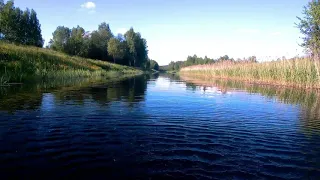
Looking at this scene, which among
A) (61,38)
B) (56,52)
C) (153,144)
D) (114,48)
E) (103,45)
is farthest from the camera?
(61,38)

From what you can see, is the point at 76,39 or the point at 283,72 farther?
the point at 76,39

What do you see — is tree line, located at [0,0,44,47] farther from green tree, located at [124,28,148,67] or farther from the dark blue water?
the dark blue water

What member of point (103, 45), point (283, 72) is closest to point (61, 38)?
point (103, 45)

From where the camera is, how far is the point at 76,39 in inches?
2859

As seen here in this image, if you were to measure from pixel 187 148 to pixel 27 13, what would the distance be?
110460 mm

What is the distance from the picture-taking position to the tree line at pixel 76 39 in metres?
70.5

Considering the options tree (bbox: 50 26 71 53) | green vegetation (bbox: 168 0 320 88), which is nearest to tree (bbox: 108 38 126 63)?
tree (bbox: 50 26 71 53)

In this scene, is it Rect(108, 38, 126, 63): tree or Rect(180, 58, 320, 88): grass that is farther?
Rect(108, 38, 126, 63): tree

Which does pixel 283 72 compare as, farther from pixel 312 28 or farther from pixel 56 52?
pixel 56 52

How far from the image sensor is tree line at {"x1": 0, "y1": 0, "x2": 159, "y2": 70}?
70500 mm

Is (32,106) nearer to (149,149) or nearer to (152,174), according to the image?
(149,149)

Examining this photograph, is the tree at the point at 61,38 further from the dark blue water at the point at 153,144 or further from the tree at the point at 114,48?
the dark blue water at the point at 153,144

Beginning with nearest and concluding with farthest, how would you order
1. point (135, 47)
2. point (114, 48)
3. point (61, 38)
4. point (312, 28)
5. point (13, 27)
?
point (312, 28), point (13, 27), point (114, 48), point (61, 38), point (135, 47)

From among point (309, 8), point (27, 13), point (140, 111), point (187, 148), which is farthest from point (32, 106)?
point (27, 13)
